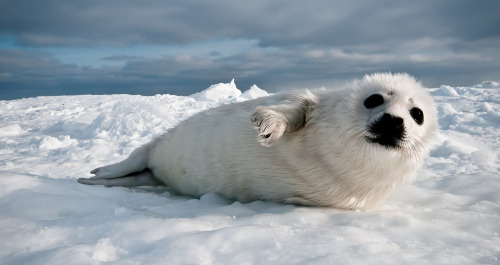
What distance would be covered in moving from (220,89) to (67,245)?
18.5 m

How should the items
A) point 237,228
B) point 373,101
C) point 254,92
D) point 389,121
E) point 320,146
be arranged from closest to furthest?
point 237,228 < point 389,121 < point 373,101 < point 320,146 < point 254,92

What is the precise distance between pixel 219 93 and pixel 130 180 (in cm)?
1608

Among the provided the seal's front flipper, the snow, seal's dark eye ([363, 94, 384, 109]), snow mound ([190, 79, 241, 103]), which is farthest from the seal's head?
snow mound ([190, 79, 241, 103])

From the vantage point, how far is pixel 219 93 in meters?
19.6

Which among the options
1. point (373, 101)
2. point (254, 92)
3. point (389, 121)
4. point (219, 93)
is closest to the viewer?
point (389, 121)

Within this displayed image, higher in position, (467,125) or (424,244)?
(467,125)

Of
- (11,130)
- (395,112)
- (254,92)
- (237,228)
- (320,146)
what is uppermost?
(254,92)

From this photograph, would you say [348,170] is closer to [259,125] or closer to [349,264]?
[259,125]

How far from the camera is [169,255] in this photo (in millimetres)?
1591

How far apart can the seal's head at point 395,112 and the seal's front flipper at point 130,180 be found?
2.06 meters

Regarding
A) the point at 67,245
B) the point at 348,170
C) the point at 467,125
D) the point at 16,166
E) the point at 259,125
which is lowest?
the point at 16,166

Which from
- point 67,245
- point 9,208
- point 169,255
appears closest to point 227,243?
point 169,255

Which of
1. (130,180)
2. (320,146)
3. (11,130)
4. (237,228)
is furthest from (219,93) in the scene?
(237,228)

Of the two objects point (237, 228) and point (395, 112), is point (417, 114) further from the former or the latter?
point (237, 228)
